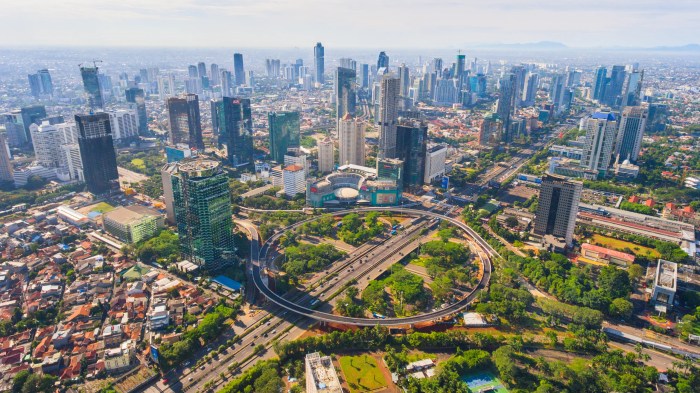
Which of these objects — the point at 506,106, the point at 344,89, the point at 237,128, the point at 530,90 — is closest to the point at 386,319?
the point at 237,128

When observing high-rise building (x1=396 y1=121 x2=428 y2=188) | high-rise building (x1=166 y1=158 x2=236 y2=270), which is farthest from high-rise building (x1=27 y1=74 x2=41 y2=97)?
high-rise building (x1=396 y1=121 x2=428 y2=188)

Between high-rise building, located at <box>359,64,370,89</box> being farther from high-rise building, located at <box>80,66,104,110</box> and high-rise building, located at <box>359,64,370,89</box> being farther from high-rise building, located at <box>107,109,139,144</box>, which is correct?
high-rise building, located at <box>80,66,104,110</box>

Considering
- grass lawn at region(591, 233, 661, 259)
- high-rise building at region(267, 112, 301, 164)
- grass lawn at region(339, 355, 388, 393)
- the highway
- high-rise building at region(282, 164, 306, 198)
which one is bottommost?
grass lawn at region(339, 355, 388, 393)

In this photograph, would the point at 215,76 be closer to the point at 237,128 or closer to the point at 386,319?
the point at 237,128

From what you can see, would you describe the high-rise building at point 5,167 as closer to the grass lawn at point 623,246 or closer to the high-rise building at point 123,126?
the high-rise building at point 123,126

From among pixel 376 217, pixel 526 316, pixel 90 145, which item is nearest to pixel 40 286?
pixel 90 145
